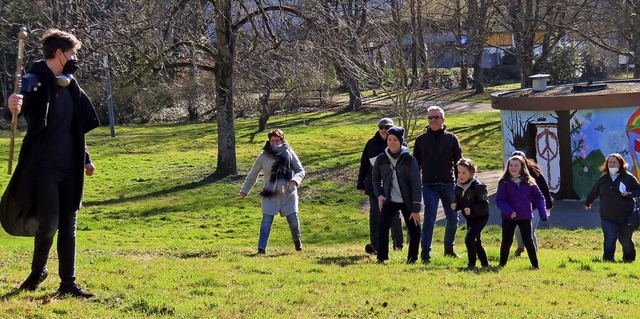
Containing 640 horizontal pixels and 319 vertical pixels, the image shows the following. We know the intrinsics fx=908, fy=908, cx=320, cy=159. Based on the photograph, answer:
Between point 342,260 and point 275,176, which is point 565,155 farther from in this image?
point 342,260

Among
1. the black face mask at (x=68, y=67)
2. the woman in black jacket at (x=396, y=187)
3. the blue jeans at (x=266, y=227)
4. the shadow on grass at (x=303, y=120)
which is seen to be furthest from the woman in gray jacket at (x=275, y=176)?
the shadow on grass at (x=303, y=120)

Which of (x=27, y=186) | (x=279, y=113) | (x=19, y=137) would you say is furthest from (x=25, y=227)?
(x=279, y=113)

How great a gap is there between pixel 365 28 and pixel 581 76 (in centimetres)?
3895

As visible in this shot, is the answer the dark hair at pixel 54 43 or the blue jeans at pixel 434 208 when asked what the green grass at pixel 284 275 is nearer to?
the blue jeans at pixel 434 208

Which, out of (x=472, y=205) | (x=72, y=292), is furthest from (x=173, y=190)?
(x=72, y=292)

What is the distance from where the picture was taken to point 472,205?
31.4ft

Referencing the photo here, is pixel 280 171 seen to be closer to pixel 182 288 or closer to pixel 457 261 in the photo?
pixel 457 261

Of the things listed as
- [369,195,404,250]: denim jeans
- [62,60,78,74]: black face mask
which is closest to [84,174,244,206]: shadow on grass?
[369,195,404,250]: denim jeans

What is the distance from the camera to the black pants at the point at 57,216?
622cm

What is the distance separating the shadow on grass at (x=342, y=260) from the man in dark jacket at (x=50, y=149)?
3.70 meters

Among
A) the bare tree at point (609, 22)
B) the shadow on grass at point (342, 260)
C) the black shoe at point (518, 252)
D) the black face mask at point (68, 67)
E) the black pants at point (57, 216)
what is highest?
the bare tree at point (609, 22)

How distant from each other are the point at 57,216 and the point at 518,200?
16.9 ft

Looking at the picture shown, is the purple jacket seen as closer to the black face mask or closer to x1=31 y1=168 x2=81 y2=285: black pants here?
x1=31 y1=168 x2=81 y2=285: black pants

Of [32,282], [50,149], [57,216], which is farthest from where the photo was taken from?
[32,282]
